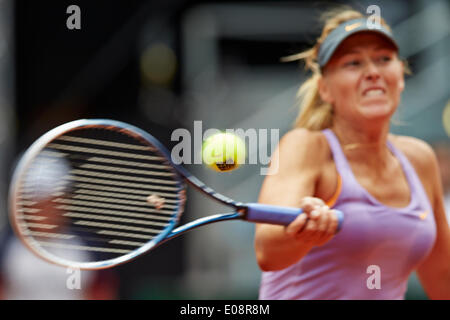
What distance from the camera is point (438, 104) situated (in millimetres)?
3408

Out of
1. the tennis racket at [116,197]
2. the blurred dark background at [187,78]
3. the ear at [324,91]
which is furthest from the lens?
the blurred dark background at [187,78]

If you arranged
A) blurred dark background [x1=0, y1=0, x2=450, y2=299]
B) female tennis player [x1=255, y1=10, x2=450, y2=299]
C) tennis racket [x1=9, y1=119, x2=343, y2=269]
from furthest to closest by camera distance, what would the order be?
blurred dark background [x1=0, y1=0, x2=450, y2=299] → female tennis player [x1=255, y1=10, x2=450, y2=299] → tennis racket [x1=9, y1=119, x2=343, y2=269]

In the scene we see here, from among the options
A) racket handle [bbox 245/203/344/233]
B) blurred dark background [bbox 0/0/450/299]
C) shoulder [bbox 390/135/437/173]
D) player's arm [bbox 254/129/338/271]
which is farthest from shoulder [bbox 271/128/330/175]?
blurred dark background [bbox 0/0/450/299]

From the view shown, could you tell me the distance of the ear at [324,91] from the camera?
141 cm

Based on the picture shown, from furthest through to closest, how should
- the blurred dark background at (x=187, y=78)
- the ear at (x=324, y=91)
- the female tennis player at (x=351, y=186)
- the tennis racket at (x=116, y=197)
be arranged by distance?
1. the blurred dark background at (x=187, y=78)
2. the ear at (x=324, y=91)
3. the female tennis player at (x=351, y=186)
4. the tennis racket at (x=116, y=197)

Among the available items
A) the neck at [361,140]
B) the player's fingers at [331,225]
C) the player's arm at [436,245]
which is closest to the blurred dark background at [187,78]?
the player's arm at [436,245]

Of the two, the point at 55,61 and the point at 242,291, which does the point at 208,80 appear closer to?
the point at 55,61

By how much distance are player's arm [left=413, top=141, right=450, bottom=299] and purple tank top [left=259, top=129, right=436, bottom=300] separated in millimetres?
92

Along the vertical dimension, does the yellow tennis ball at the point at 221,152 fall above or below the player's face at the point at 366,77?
below

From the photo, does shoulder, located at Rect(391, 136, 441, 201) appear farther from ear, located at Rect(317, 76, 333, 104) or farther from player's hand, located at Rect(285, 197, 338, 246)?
player's hand, located at Rect(285, 197, 338, 246)

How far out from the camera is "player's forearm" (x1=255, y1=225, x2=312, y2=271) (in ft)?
4.12

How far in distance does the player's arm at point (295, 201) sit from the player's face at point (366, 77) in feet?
0.33

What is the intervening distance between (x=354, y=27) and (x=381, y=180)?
32cm

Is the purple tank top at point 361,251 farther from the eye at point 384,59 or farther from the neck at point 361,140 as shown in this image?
the eye at point 384,59
